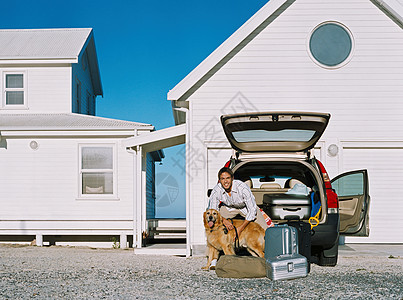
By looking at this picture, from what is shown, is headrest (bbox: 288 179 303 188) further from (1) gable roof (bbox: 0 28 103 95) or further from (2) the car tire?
(1) gable roof (bbox: 0 28 103 95)

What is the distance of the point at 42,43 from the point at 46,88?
6.83ft

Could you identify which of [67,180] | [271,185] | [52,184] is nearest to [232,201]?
[271,185]

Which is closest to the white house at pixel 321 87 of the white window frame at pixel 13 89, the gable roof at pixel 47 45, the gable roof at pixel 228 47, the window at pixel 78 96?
the gable roof at pixel 228 47

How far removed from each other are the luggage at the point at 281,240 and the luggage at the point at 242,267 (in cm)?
19

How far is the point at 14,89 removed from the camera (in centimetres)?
1681

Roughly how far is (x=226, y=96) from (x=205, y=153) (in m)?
1.25

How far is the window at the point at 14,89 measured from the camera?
1680cm

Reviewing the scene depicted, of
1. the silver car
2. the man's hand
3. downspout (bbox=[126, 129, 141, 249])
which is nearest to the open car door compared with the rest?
the silver car

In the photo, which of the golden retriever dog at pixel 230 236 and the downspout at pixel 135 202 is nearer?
the golden retriever dog at pixel 230 236

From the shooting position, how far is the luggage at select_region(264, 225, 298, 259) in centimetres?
669

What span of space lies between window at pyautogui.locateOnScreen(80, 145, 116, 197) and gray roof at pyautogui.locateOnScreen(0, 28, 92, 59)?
150 inches

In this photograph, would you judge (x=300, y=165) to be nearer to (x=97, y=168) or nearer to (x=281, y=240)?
(x=281, y=240)

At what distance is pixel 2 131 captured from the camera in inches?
561

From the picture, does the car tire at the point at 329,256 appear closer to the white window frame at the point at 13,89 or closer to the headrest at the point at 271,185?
the headrest at the point at 271,185
